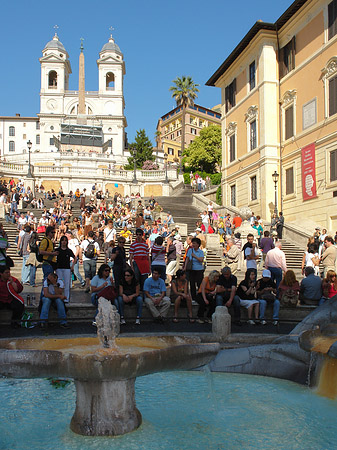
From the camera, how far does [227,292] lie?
9.72m

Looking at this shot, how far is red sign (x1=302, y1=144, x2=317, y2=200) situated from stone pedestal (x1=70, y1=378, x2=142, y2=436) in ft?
66.0

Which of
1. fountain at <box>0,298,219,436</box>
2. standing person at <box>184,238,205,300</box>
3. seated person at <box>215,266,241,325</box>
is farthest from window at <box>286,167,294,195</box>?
fountain at <box>0,298,219,436</box>

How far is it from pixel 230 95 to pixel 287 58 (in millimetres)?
6688

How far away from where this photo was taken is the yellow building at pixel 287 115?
22656 mm

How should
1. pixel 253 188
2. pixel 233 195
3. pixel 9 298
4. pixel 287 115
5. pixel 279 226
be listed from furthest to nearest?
pixel 233 195, pixel 253 188, pixel 287 115, pixel 279 226, pixel 9 298

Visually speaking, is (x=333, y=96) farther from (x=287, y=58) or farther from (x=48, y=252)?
(x=48, y=252)

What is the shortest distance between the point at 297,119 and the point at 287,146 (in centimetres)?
166

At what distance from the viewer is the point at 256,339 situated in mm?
8031

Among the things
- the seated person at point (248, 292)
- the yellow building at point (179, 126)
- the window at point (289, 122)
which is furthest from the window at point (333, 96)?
the yellow building at point (179, 126)

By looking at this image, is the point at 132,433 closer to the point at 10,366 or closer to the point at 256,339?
the point at 10,366

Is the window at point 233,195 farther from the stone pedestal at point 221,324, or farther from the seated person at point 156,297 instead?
the stone pedestal at point 221,324

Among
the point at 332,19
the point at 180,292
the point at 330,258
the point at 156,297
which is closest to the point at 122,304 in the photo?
the point at 156,297

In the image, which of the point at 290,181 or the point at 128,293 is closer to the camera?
the point at 128,293

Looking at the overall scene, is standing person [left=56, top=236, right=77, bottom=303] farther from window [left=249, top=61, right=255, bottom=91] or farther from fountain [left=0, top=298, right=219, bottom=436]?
window [left=249, top=61, right=255, bottom=91]
